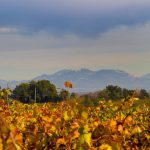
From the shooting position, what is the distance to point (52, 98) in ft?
287

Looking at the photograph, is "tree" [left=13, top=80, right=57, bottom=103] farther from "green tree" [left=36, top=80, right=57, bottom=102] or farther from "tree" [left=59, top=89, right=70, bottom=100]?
"tree" [left=59, top=89, right=70, bottom=100]

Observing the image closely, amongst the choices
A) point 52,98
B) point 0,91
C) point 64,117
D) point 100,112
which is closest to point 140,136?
point 64,117

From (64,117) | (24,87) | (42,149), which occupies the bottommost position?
(42,149)

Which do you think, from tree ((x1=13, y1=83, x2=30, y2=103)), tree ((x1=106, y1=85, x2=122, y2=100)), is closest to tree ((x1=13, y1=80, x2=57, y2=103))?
tree ((x1=13, y1=83, x2=30, y2=103))

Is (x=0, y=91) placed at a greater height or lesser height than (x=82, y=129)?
greater

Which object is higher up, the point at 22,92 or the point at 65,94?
the point at 22,92

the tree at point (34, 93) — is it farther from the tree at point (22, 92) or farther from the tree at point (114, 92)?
the tree at point (114, 92)

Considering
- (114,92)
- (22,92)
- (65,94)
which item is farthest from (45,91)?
(65,94)

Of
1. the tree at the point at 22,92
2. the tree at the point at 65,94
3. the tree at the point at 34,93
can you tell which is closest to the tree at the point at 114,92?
the tree at the point at 34,93

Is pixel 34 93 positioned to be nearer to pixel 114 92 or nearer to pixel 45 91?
pixel 45 91

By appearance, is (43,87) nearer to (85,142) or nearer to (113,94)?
(113,94)

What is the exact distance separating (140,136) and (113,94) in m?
82.5

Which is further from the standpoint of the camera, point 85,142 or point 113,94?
point 113,94

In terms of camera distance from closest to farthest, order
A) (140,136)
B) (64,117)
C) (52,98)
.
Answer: (64,117) < (140,136) < (52,98)
